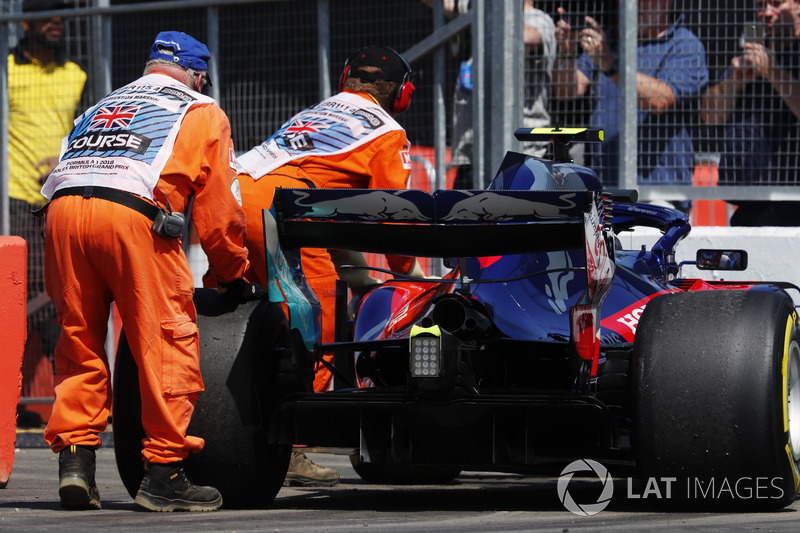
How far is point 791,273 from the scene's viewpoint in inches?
333

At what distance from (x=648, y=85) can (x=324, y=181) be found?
3.64 metres

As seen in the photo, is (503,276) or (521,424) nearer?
(521,424)

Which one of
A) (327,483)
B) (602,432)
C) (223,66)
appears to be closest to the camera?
(602,432)

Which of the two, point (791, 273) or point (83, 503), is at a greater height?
point (791, 273)

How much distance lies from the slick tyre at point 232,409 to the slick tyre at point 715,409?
1.43 metres

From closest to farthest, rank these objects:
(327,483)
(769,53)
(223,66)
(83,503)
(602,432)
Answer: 1. (602,432)
2. (83,503)
3. (327,483)
4. (769,53)
5. (223,66)

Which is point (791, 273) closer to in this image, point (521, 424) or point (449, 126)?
point (449, 126)

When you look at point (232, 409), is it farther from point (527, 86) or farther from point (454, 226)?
point (527, 86)

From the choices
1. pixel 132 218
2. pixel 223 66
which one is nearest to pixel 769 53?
pixel 223 66

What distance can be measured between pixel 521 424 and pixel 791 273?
396cm

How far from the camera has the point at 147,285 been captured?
5191mm

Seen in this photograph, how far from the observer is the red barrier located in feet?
22.9

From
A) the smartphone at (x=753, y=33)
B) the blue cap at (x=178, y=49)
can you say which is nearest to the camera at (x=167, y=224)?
the blue cap at (x=178, y=49)

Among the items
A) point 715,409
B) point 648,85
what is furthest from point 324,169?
point 648,85
